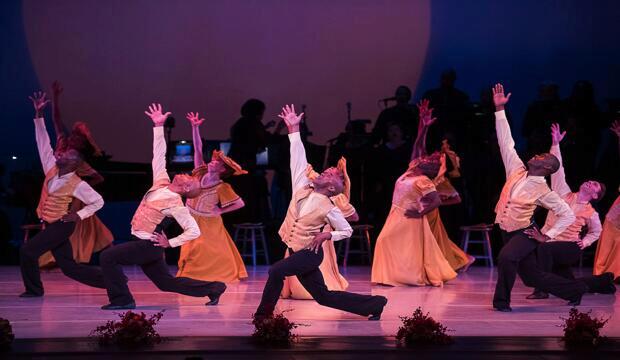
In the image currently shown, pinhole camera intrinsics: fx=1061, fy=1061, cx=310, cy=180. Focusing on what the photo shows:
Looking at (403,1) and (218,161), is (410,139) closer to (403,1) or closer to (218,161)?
(403,1)

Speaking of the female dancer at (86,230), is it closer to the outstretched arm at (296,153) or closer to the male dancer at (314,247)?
the outstretched arm at (296,153)

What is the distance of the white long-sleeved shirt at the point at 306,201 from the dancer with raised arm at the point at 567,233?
223 centimetres

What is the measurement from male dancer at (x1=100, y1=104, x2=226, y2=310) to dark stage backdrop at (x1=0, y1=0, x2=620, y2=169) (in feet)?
17.7

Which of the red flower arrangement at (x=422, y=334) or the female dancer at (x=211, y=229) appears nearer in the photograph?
the red flower arrangement at (x=422, y=334)

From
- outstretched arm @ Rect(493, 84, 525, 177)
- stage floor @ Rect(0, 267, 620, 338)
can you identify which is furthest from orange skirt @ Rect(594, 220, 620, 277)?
outstretched arm @ Rect(493, 84, 525, 177)

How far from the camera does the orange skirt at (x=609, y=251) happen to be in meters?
10.5

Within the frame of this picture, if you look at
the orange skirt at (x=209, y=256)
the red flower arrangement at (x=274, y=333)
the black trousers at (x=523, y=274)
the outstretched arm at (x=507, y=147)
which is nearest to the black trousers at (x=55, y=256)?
the orange skirt at (x=209, y=256)

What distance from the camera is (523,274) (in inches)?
325

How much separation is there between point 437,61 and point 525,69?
3.72ft

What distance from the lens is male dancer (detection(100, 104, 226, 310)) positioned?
7926 mm

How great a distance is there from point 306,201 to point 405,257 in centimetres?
301

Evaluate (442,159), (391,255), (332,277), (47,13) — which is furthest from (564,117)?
(47,13)

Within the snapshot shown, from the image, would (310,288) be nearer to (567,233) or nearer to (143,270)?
(143,270)

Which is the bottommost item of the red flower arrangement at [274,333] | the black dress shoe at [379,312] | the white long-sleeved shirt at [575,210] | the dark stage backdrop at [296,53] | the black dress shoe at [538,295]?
the black dress shoe at [538,295]
